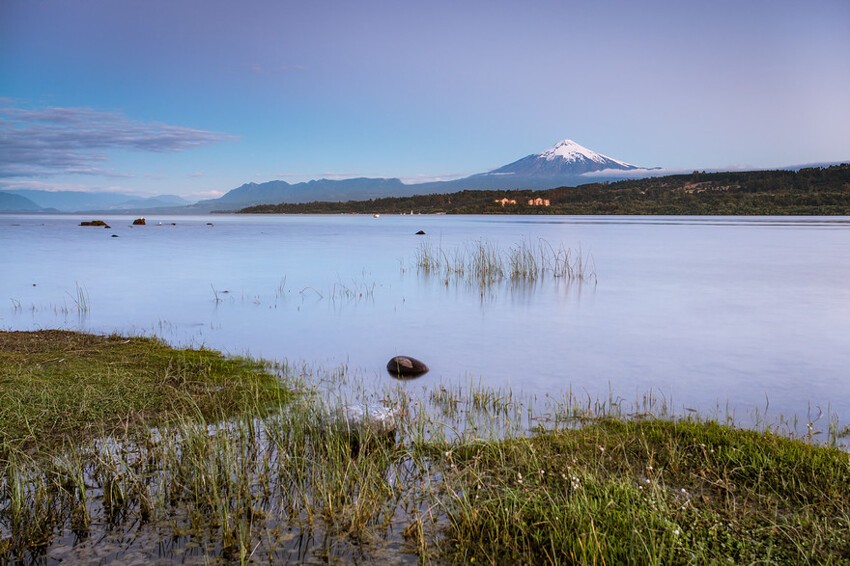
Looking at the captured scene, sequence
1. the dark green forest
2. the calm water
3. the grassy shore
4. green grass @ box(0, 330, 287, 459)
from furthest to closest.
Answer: the dark green forest < the calm water < green grass @ box(0, 330, 287, 459) < the grassy shore

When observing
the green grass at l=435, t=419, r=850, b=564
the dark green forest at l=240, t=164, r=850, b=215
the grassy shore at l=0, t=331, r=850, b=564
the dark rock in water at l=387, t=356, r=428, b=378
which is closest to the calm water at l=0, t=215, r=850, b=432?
the dark rock in water at l=387, t=356, r=428, b=378

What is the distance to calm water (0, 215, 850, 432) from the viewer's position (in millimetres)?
10828

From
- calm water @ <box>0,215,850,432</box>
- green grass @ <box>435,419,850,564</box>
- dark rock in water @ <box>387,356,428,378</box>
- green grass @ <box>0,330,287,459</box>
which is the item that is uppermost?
green grass @ <box>0,330,287,459</box>

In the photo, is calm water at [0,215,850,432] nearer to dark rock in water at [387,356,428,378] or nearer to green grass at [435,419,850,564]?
dark rock in water at [387,356,428,378]

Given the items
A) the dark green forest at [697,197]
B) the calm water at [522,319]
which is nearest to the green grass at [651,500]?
the calm water at [522,319]

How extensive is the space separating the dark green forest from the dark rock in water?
10702cm

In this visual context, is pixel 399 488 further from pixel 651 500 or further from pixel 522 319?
pixel 522 319

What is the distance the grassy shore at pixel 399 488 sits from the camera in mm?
4871

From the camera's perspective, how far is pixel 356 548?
511 centimetres

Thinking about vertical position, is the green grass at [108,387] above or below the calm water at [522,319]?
above

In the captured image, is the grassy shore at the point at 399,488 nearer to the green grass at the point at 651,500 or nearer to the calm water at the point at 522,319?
the green grass at the point at 651,500

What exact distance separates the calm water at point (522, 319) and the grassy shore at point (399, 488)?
2.70m

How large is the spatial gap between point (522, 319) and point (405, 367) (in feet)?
21.4

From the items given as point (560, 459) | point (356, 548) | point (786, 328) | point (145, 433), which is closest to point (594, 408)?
point (560, 459)
